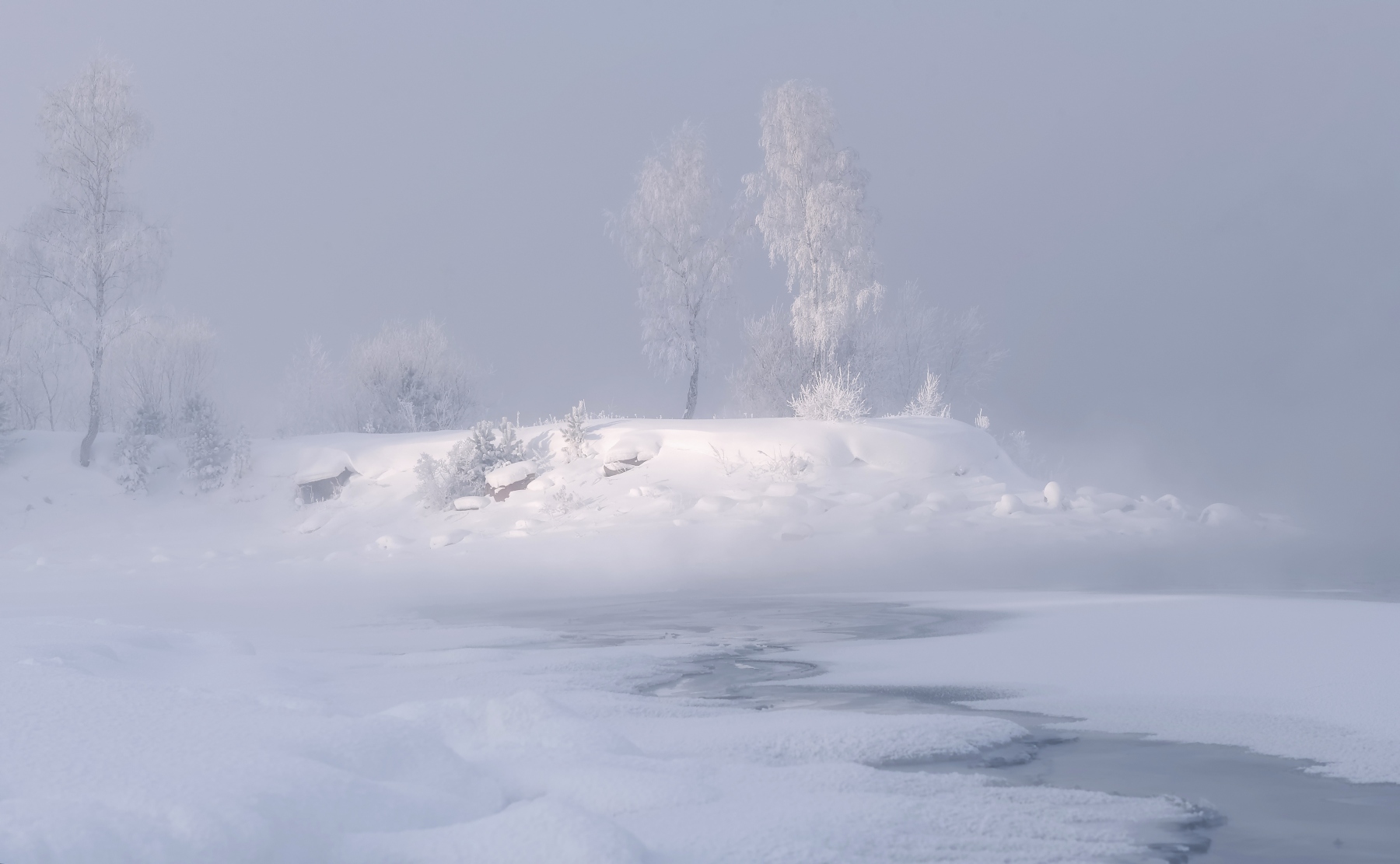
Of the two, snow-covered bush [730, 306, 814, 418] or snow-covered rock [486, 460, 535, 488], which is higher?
snow-covered bush [730, 306, 814, 418]

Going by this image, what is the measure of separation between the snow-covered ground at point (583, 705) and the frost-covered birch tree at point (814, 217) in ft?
30.9

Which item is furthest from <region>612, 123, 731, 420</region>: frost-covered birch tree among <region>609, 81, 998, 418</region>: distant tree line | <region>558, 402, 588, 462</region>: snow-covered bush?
<region>558, 402, 588, 462</region>: snow-covered bush

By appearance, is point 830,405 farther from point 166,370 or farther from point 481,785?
point 481,785

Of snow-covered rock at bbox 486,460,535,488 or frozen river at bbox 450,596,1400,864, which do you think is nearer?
frozen river at bbox 450,596,1400,864

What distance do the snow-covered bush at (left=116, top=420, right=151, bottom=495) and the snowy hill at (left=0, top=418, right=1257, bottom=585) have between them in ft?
0.75

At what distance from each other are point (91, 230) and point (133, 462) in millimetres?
4853

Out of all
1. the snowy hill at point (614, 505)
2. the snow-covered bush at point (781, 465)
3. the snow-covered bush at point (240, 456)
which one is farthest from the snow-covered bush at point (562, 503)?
the snow-covered bush at point (240, 456)

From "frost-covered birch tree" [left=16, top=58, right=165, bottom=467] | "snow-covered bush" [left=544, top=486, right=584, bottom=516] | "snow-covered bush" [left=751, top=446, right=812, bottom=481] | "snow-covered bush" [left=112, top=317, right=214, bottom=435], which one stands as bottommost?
"snow-covered bush" [left=544, top=486, right=584, bottom=516]

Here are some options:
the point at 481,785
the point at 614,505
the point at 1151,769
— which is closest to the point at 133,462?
the point at 614,505

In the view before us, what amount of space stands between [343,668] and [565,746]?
3144 millimetres

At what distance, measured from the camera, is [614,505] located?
16.0 metres

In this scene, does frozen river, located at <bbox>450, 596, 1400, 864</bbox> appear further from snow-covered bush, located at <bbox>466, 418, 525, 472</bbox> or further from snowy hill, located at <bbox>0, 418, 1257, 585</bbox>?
snow-covered bush, located at <bbox>466, 418, 525, 472</bbox>

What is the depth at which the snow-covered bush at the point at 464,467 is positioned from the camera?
17.2m

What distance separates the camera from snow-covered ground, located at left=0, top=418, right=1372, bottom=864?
256 centimetres
